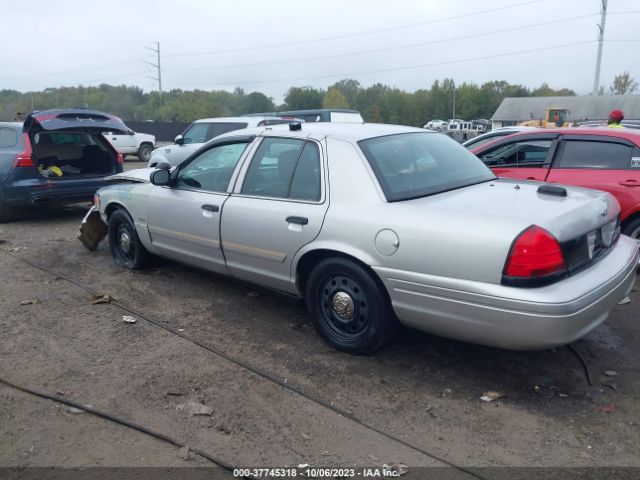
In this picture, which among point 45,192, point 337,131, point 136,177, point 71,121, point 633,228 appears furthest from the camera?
point 45,192

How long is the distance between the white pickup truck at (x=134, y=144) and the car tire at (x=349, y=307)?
17632 millimetres

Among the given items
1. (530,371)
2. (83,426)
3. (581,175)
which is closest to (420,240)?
(530,371)

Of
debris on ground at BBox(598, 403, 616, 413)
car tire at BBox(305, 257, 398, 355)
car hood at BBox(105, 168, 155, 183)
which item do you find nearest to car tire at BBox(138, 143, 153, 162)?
car hood at BBox(105, 168, 155, 183)

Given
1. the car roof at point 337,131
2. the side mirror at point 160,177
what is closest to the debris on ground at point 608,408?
the car roof at point 337,131

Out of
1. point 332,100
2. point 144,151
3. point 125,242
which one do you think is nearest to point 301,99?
point 332,100

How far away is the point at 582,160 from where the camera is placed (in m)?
6.02

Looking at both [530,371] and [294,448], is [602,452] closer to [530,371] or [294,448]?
[530,371]

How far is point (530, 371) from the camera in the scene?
3838 mm

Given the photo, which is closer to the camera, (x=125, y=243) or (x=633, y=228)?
(x=633, y=228)

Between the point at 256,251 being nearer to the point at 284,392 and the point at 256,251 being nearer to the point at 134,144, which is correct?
the point at 284,392

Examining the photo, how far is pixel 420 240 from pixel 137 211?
11.2ft

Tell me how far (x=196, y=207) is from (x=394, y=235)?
2.11 meters

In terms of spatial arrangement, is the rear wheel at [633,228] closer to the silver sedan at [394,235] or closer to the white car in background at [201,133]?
the silver sedan at [394,235]

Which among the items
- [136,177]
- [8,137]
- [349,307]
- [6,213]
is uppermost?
[8,137]
